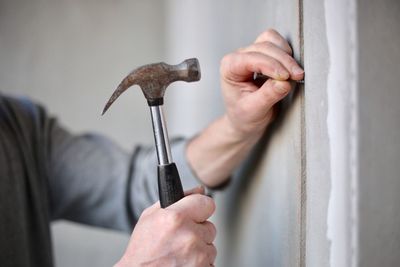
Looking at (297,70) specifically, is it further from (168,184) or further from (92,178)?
(92,178)

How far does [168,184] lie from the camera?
0.63 metres

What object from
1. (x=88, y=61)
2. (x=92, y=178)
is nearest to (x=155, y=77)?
(x=92, y=178)

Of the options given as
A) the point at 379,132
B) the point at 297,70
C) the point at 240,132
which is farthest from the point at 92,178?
the point at 379,132

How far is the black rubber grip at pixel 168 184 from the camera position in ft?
2.07

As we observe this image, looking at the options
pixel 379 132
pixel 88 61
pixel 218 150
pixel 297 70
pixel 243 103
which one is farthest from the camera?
pixel 88 61

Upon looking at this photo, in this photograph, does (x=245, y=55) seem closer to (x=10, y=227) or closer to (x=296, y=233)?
(x=296, y=233)

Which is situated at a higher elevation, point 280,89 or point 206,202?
point 280,89

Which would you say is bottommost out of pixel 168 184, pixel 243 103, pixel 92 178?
pixel 92 178

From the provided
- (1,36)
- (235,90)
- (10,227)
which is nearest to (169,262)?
(235,90)

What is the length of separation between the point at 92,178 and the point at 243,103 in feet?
1.88

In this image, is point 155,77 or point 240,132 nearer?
point 155,77

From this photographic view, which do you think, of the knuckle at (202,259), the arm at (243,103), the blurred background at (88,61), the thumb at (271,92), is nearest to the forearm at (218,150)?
the arm at (243,103)

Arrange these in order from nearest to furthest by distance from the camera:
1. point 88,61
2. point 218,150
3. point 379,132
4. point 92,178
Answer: point 379,132 < point 218,150 < point 92,178 < point 88,61

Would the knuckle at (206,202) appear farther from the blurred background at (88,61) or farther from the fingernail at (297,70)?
the blurred background at (88,61)
